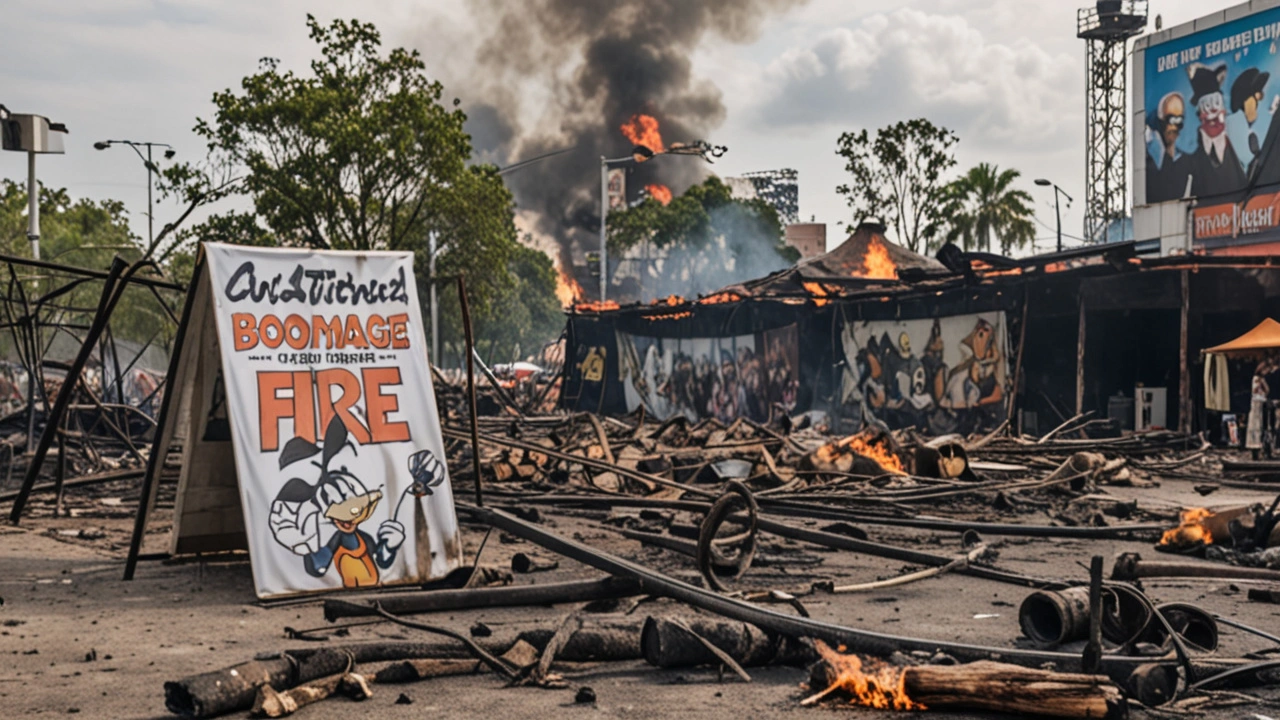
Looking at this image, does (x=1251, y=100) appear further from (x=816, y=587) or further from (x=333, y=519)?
(x=333, y=519)

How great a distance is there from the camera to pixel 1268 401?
23.7 meters

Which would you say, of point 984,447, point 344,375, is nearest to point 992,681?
point 344,375

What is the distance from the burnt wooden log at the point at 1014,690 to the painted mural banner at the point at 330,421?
4.04 meters

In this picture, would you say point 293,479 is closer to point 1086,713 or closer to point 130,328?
point 1086,713

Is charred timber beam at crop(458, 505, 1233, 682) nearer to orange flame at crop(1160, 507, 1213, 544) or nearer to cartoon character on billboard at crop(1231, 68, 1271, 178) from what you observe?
orange flame at crop(1160, 507, 1213, 544)

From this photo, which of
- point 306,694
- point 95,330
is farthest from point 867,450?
point 306,694

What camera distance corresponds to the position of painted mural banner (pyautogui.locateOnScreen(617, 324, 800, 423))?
34656 mm

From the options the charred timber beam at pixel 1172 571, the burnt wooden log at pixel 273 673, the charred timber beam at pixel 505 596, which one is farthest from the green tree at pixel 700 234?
the burnt wooden log at pixel 273 673

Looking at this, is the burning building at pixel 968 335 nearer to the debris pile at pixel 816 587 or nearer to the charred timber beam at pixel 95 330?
the debris pile at pixel 816 587

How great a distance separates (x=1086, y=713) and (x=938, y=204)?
50353 mm

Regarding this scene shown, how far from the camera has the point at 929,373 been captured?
97.2 ft

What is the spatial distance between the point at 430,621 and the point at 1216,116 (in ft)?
129

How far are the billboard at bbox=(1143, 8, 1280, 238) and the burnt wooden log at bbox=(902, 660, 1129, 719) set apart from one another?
1476 inches

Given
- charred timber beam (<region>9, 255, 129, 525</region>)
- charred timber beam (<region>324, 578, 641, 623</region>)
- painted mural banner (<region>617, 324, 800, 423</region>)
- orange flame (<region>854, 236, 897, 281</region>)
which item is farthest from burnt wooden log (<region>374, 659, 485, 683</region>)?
orange flame (<region>854, 236, 897, 281</region>)
